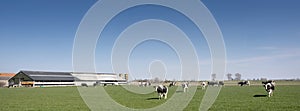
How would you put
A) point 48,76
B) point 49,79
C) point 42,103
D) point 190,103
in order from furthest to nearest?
point 48,76 → point 49,79 → point 42,103 → point 190,103

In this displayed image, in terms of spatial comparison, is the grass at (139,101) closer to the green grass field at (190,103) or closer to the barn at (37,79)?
the green grass field at (190,103)

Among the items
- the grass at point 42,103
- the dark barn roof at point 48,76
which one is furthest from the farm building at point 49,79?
the grass at point 42,103

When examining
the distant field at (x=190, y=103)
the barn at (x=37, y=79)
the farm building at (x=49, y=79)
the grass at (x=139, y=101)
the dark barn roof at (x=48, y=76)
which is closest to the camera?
the distant field at (x=190, y=103)

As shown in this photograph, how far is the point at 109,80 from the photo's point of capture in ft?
429

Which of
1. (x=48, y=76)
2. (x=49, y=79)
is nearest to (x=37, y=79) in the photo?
(x=49, y=79)

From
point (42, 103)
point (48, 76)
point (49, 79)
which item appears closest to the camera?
point (42, 103)

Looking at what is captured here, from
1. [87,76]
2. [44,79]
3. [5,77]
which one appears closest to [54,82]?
[44,79]

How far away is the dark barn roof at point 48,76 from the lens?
331 feet

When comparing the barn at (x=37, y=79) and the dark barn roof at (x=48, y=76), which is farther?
the dark barn roof at (x=48, y=76)

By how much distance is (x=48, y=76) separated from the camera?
349ft

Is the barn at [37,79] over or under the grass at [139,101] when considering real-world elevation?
over

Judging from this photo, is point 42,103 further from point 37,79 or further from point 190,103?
point 37,79

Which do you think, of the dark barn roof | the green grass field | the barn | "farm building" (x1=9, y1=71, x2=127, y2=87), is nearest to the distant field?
the green grass field

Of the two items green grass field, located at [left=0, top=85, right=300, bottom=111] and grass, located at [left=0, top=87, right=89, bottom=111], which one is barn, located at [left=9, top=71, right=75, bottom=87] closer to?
grass, located at [left=0, top=87, right=89, bottom=111]
